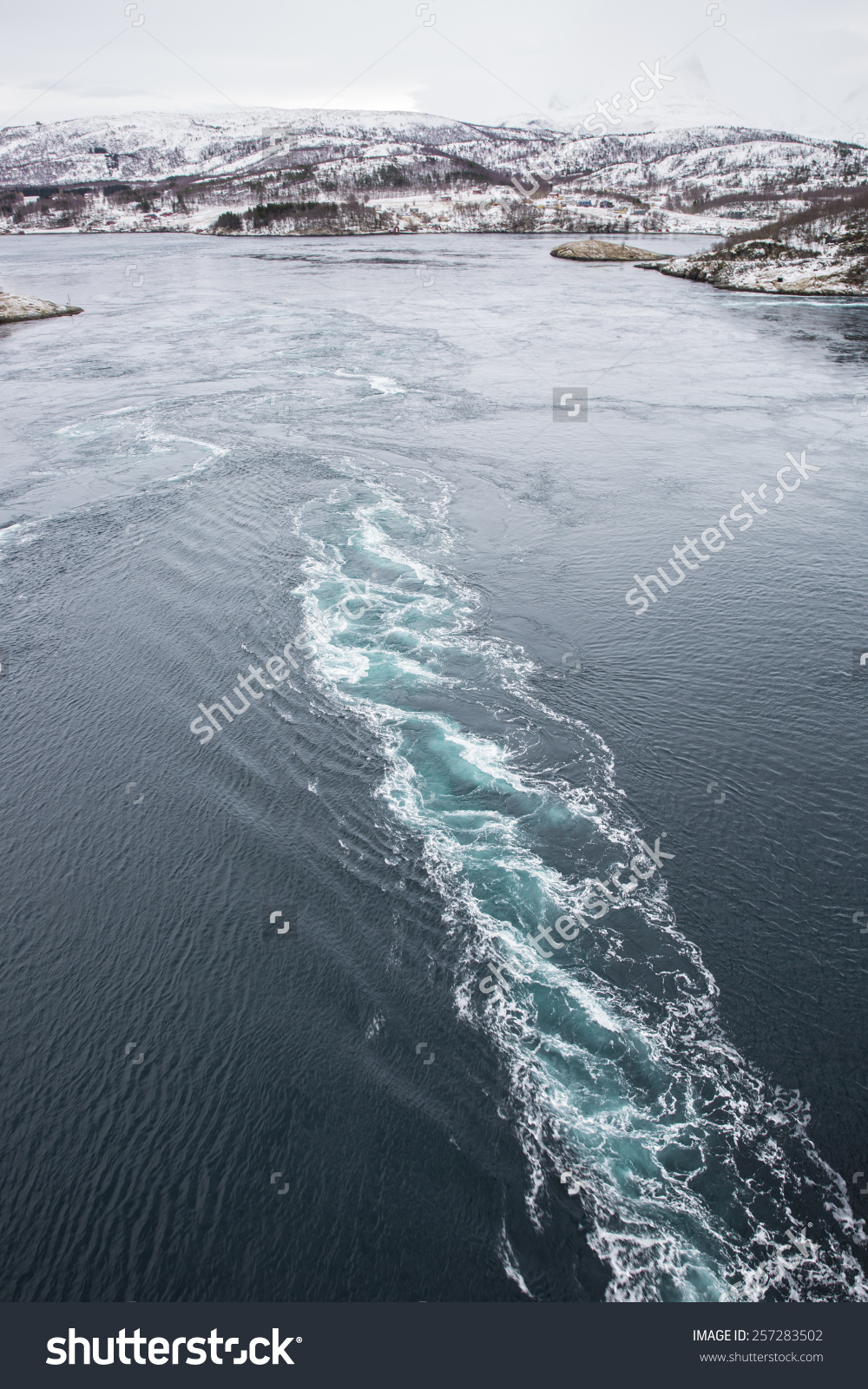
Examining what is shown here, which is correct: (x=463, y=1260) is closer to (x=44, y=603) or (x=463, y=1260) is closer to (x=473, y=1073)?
(x=473, y=1073)

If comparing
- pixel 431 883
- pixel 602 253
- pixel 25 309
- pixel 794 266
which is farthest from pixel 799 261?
pixel 431 883

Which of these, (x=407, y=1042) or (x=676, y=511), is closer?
(x=407, y=1042)

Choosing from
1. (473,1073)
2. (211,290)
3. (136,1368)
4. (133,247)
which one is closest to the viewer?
(136,1368)

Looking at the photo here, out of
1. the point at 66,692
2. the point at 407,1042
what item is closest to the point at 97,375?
the point at 66,692

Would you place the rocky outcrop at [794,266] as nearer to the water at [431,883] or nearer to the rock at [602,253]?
the rock at [602,253]

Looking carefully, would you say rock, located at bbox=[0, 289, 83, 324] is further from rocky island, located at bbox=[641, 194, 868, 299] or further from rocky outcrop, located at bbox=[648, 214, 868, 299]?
rocky island, located at bbox=[641, 194, 868, 299]

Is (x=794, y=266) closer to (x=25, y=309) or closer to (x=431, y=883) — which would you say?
(x=25, y=309)
